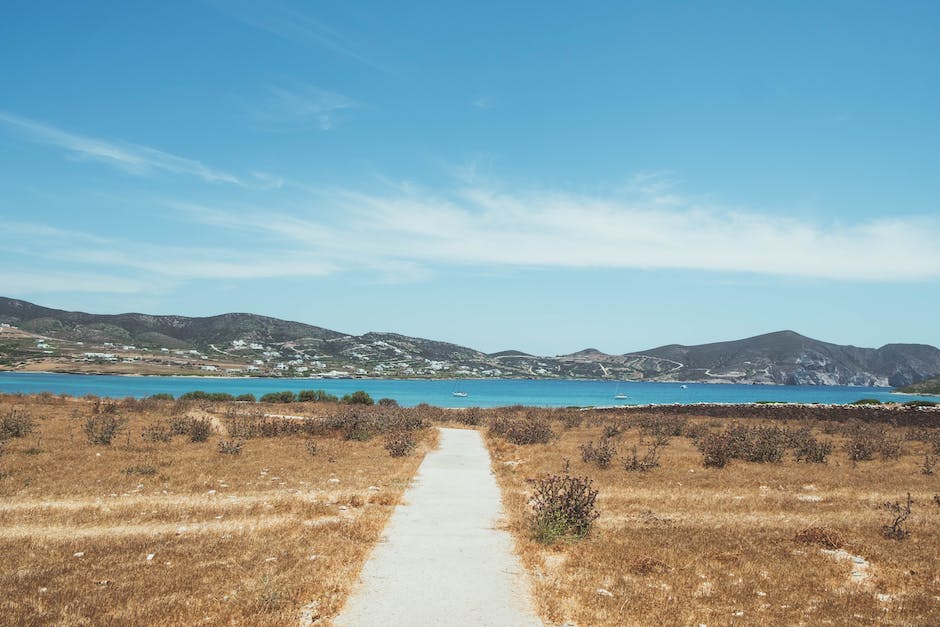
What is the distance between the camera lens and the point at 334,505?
13.2 m

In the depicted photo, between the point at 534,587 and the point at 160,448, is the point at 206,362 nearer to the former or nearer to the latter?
the point at 160,448

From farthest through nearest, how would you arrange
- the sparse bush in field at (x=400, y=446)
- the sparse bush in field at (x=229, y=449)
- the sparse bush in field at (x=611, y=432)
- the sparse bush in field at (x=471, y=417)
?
the sparse bush in field at (x=471, y=417)
the sparse bush in field at (x=611, y=432)
the sparse bush in field at (x=400, y=446)
the sparse bush in field at (x=229, y=449)

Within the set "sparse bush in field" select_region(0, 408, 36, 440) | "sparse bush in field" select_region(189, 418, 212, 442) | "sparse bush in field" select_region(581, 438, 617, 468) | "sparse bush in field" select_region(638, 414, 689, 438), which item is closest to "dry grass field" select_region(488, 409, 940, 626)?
"sparse bush in field" select_region(581, 438, 617, 468)

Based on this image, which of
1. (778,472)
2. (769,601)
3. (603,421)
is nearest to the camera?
(769,601)

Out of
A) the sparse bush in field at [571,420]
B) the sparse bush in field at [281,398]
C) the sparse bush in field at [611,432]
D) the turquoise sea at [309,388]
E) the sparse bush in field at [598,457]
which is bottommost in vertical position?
the turquoise sea at [309,388]

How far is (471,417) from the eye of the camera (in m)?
42.5

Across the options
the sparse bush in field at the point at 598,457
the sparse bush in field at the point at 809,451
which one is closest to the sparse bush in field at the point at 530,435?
the sparse bush in field at the point at 598,457

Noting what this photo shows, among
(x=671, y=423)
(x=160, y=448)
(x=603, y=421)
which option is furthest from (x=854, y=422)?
(x=160, y=448)

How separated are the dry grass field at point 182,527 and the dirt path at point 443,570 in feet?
1.40

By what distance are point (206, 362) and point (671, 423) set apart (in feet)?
593

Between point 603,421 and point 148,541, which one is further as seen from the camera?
point 603,421

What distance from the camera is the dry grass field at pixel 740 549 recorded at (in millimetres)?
7504

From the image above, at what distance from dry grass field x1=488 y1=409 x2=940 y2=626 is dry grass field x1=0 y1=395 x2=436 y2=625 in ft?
11.0

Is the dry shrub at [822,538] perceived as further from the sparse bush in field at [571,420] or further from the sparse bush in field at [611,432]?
the sparse bush in field at [571,420]
